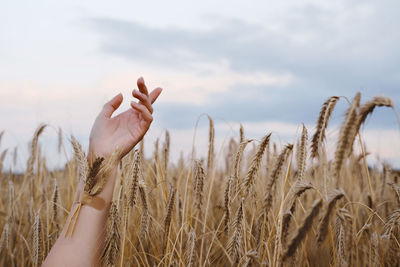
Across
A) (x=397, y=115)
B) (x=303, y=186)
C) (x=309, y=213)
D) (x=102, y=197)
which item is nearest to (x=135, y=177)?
(x=102, y=197)

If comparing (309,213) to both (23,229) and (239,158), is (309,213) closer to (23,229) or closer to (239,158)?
(239,158)

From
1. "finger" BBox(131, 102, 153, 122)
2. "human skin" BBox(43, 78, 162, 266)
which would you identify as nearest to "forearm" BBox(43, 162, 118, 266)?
"human skin" BBox(43, 78, 162, 266)

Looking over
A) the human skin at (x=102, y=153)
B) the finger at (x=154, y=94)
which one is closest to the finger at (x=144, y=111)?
the human skin at (x=102, y=153)

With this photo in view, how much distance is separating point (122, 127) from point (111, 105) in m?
0.14

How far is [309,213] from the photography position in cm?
114

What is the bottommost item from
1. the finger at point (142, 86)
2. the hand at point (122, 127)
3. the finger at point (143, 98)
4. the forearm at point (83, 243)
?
the forearm at point (83, 243)

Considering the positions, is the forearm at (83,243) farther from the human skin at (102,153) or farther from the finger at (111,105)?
the finger at (111,105)

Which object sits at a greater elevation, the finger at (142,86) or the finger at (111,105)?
the finger at (142,86)

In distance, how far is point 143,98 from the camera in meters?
1.88

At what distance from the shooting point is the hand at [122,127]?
190 cm

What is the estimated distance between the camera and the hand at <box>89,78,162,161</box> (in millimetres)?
1896

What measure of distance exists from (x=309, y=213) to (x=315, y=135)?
66 centimetres

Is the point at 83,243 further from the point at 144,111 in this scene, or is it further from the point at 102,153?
the point at 144,111

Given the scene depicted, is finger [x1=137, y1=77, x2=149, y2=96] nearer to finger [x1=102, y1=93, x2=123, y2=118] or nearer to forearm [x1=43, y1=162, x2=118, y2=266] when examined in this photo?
finger [x1=102, y1=93, x2=123, y2=118]
